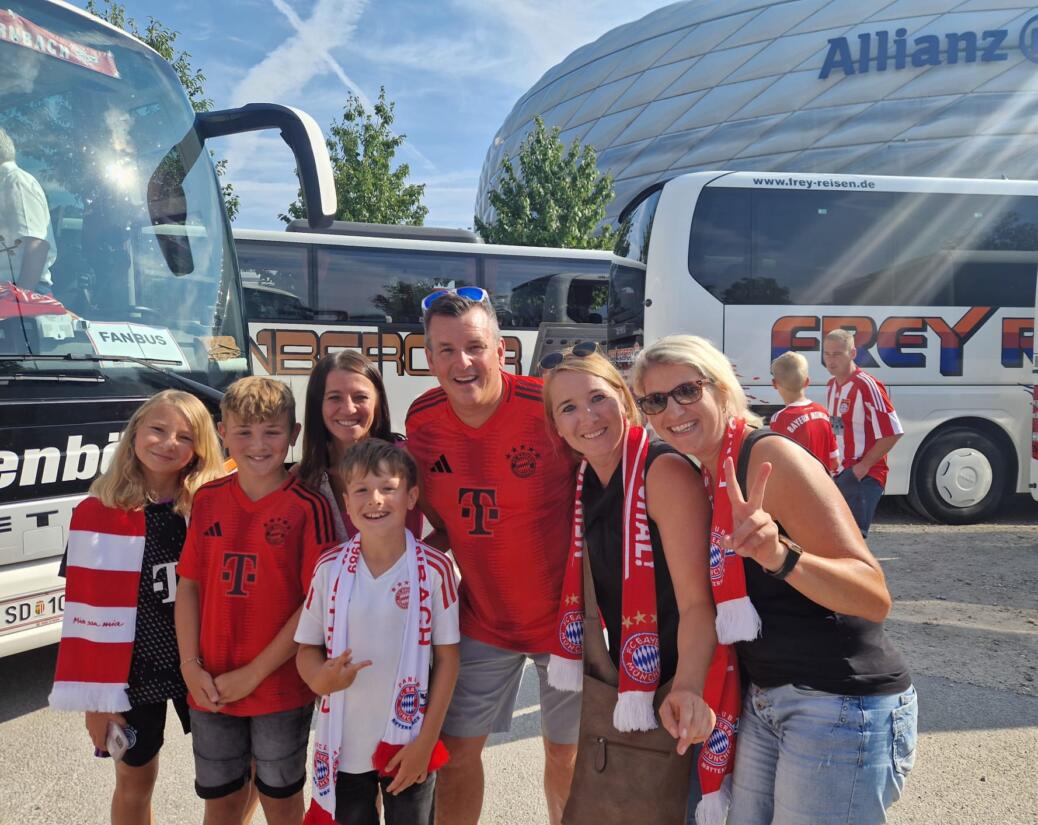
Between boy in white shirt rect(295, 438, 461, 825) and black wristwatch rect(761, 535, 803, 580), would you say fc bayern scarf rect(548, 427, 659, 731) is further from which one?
boy in white shirt rect(295, 438, 461, 825)

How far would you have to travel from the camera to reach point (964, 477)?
314 inches

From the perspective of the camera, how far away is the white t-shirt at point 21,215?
3322 mm

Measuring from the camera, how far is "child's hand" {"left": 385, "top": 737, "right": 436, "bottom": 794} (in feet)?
6.38

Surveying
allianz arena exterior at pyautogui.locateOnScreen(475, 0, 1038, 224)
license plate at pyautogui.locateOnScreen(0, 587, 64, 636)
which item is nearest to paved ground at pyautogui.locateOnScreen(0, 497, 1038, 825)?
license plate at pyautogui.locateOnScreen(0, 587, 64, 636)

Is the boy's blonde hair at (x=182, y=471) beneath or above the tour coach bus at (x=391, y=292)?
beneath

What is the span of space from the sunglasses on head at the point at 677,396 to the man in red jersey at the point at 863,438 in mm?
3934

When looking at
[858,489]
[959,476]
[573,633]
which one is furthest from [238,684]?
[959,476]

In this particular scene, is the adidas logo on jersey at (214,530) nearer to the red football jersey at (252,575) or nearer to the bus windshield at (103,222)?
the red football jersey at (252,575)

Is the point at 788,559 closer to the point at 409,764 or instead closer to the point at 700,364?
the point at 700,364

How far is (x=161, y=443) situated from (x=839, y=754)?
2.13 m


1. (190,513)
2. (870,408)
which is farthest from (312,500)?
(870,408)

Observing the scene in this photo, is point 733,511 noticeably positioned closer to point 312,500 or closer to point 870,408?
point 312,500

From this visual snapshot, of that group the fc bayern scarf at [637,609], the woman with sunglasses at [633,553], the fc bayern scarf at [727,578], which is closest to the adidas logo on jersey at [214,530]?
the woman with sunglasses at [633,553]

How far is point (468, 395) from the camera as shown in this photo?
2250mm
